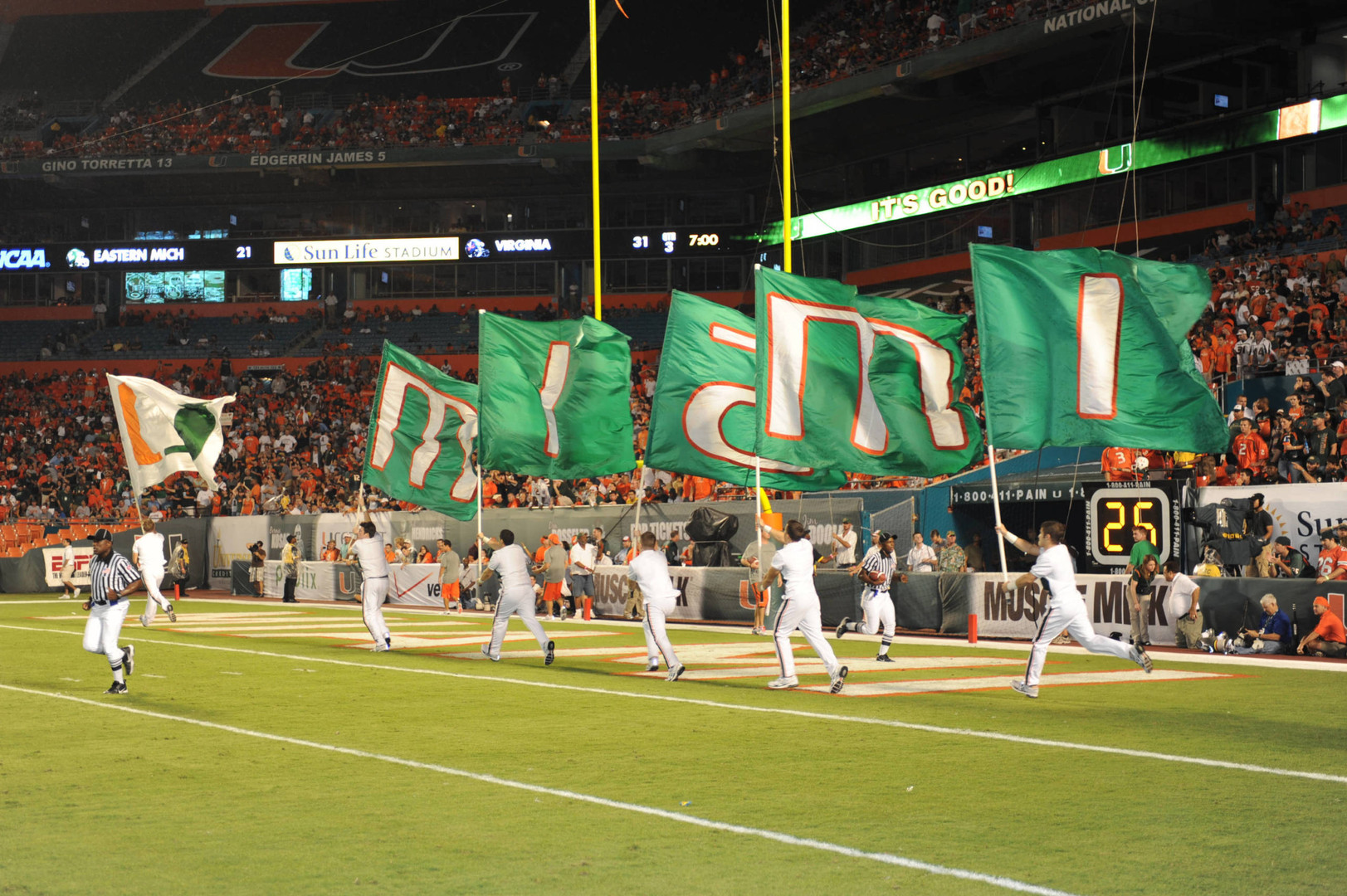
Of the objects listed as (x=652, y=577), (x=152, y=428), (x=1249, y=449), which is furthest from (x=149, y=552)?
(x=1249, y=449)

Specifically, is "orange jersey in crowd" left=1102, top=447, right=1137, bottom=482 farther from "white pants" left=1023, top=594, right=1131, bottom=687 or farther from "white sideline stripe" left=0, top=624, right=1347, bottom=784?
"white sideline stripe" left=0, top=624, right=1347, bottom=784

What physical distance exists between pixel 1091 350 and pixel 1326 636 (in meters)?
5.67

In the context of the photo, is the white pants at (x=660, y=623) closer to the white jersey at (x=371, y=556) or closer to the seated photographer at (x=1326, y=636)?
the white jersey at (x=371, y=556)

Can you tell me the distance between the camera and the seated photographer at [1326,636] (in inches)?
706

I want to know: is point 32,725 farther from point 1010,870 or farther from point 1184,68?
point 1184,68

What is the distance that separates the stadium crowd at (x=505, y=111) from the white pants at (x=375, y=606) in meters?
29.8

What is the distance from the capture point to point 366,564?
18922 mm

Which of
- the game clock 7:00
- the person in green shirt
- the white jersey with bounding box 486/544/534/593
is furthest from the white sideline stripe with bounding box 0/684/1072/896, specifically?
the game clock 7:00

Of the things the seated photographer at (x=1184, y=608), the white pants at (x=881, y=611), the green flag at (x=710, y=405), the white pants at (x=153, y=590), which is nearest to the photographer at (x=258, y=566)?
the white pants at (x=153, y=590)

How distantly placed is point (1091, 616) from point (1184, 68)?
85.2 ft

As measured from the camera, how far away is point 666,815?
26.3 feet

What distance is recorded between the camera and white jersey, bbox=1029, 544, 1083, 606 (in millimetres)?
13602

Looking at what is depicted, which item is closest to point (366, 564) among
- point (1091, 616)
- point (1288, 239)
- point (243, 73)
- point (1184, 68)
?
point (1091, 616)

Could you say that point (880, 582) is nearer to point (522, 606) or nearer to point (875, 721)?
point (522, 606)
